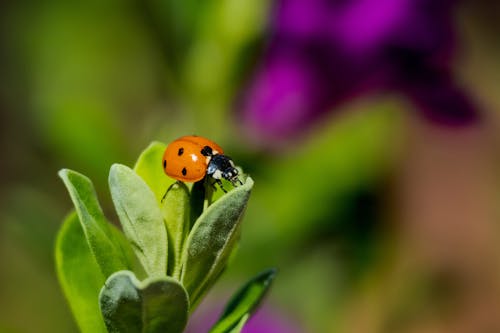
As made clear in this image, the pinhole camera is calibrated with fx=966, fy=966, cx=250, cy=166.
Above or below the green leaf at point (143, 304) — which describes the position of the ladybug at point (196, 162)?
above

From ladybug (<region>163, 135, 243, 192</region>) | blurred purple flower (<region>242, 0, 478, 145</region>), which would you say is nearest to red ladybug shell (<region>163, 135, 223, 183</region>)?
ladybug (<region>163, 135, 243, 192</region>)

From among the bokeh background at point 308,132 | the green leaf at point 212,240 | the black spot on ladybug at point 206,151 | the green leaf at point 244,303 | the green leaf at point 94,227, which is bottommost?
the green leaf at point 244,303

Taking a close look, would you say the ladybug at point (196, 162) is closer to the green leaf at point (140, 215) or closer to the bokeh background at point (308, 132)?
the green leaf at point (140, 215)

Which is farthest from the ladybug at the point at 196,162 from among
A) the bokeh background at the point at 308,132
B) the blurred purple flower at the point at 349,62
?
the blurred purple flower at the point at 349,62

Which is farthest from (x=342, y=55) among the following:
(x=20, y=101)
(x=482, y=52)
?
(x=482, y=52)

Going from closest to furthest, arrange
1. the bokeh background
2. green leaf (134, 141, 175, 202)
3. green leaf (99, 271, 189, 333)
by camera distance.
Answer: green leaf (99, 271, 189, 333), green leaf (134, 141, 175, 202), the bokeh background

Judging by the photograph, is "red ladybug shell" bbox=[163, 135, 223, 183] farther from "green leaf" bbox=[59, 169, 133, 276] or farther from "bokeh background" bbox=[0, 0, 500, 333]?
"bokeh background" bbox=[0, 0, 500, 333]
